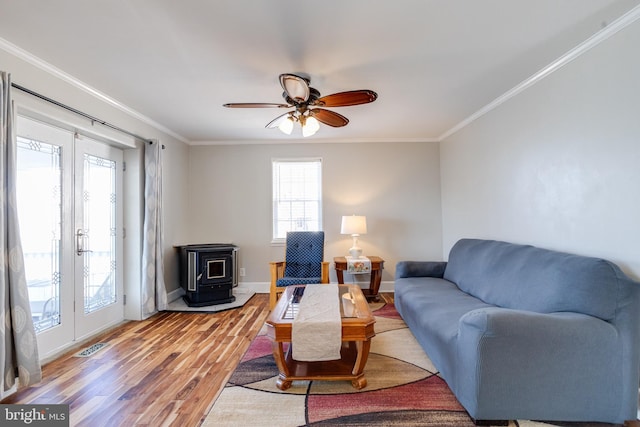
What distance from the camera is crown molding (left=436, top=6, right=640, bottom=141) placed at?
6.05 ft

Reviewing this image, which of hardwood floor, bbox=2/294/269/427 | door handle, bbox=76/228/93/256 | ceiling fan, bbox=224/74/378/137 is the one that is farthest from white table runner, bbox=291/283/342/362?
door handle, bbox=76/228/93/256

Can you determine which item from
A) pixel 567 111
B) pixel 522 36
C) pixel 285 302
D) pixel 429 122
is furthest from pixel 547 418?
pixel 429 122

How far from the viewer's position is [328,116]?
2.86 m

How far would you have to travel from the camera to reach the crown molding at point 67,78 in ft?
7.00

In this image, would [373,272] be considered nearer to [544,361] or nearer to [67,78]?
[544,361]

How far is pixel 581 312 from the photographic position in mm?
1787

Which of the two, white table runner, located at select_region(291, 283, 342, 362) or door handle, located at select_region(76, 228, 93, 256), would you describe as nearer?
white table runner, located at select_region(291, 283, 342, 362)

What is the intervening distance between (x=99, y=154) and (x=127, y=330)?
77.0 inches

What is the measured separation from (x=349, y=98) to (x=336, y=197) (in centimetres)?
249

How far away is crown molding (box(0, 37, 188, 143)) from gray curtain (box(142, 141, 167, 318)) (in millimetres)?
358

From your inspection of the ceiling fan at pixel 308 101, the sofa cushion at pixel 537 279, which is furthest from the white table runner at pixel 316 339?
the ceiling fan at pixel 308 101

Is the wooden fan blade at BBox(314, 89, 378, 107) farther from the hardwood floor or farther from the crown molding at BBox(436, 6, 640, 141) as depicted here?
the hardwood floor

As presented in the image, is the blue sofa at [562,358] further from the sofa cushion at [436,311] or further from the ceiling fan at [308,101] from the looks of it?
the ceiling fan at [308,101]

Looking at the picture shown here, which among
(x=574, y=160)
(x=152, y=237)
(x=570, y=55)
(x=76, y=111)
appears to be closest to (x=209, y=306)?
(x=152, y=237)
